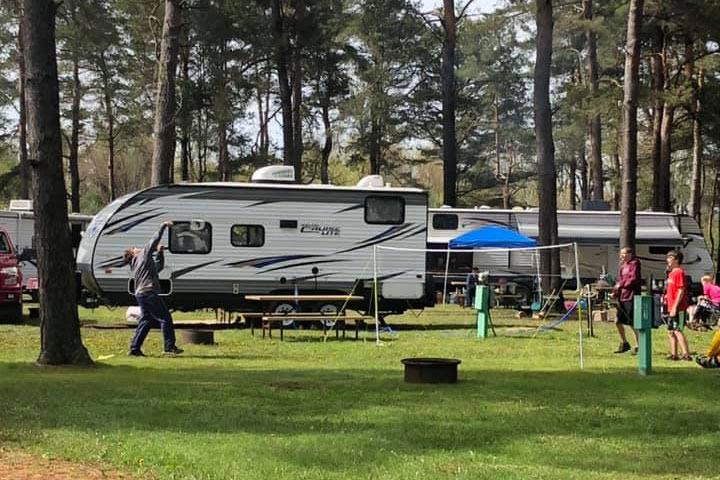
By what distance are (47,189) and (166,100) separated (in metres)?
9.39

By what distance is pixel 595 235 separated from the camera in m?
27.1

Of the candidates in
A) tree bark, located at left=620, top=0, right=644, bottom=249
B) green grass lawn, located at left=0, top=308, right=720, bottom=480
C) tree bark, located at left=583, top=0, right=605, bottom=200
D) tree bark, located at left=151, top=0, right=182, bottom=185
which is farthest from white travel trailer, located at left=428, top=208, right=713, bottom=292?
green grass lawn, located at left=0, top=308, right=720, bottom=480

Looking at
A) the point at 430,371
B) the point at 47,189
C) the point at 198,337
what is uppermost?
the point at 47,189

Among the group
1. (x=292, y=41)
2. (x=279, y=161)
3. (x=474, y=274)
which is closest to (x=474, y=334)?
(x=474, y=274)

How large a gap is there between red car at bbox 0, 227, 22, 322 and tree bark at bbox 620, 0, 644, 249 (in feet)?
40.1

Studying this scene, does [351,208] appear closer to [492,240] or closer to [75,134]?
[492,240]

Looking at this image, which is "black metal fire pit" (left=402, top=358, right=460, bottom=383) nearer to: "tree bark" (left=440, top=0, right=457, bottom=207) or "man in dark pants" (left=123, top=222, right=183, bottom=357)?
"man in dark pants" (left=123, top=222, right=183, bottom=357)

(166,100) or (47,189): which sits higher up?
(166,100)

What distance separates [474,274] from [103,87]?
65.0 ft

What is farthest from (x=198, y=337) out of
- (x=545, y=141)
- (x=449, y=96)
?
(x=449, y=96)

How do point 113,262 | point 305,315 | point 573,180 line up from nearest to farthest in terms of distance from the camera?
point 305,315 → point 113,262 → point 573,180

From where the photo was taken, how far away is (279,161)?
37688 millimetres

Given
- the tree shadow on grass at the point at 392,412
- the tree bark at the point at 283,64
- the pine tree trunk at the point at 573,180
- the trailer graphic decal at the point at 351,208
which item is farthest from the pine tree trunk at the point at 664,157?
the tree shadow on grass at the point at 392,412

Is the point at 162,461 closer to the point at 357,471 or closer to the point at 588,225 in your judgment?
the point at 357,471
